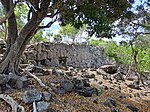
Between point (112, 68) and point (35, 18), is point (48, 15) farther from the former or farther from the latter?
point (112, 68)

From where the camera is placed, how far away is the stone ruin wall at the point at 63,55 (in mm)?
15477

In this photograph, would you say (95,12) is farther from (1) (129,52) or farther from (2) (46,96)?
(1) (129,52)

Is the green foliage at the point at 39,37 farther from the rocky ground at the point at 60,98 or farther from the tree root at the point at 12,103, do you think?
the tree root at the point at 12,103

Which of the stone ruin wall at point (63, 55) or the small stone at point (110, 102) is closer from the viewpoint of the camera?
the small stone at point (110, 102)

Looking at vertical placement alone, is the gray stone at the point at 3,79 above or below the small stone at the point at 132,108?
above

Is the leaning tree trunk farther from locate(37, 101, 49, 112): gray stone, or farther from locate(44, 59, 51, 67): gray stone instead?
locate(44, 59, 51, 67): gray stone

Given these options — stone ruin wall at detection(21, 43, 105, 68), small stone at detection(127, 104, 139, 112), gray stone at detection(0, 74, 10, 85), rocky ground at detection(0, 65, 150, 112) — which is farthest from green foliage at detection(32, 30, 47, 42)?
gray stone at detection(0, 74, 10, 85)

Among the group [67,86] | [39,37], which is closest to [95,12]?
[67,86]

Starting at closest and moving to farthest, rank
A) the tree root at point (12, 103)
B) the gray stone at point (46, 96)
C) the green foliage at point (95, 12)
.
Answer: the tree root at point (12, 103), the gray stone at point (46, 96), the green foliage at point (95, 12)

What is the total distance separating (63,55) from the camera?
1844 cm

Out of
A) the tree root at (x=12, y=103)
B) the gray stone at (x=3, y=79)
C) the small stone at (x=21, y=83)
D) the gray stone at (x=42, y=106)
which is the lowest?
the gray stone at (x=42, y=106)

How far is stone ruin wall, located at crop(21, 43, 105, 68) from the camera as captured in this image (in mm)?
15477

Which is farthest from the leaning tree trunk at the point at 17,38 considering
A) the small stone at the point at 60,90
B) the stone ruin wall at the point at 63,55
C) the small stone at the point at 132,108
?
the stone ruin wall at the point at 63,55

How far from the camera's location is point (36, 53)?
1560 cm
